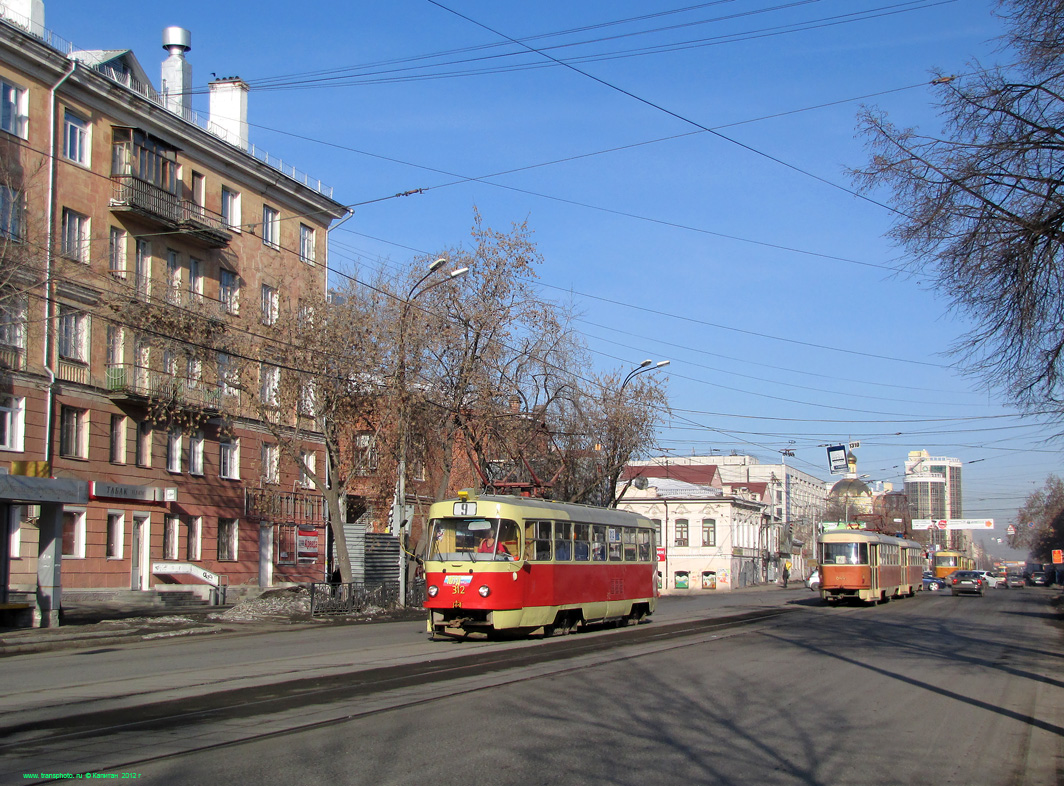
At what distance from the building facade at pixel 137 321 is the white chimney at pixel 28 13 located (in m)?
0.09

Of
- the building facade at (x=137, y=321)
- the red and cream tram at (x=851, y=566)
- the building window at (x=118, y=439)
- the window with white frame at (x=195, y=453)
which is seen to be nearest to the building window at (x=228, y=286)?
the building facade at (x=137, y=321)

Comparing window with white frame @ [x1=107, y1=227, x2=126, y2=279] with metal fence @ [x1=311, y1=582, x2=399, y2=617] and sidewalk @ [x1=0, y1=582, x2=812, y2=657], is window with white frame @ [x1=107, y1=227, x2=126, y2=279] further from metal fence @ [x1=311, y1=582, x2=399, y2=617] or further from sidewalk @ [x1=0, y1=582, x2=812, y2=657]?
metal fence @ [x1=311, y1=582, x2=399, y2=617]

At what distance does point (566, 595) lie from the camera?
70.6 feet

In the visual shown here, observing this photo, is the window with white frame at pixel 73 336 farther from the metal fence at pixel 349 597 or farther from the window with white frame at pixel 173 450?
the metal fence at pixel 349 597

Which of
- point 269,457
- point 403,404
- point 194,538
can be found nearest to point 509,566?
point 403,404

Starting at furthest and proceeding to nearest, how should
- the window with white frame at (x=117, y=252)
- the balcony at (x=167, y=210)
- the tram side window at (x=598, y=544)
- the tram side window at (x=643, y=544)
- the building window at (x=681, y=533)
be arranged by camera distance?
the building window at (x=681, y=533) < the balcony at (x=167, y=210) < the window with white frame at (x=117, y=252) < the tram side window at (x=643, y=544) < the tram side window at (x=598, y=544)

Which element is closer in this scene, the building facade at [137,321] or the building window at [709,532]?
the building facade at [137,321]

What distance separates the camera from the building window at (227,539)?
38469mm

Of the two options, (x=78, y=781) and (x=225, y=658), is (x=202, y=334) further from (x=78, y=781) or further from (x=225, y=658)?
(x=78, y=781)

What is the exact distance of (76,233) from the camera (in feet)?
105

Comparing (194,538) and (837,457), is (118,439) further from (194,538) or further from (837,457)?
(837,457)

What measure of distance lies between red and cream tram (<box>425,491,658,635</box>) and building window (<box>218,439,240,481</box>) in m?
20.8

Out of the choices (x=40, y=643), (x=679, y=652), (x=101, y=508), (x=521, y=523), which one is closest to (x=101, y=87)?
(x=101, y=508)

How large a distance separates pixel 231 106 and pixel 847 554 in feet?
105
